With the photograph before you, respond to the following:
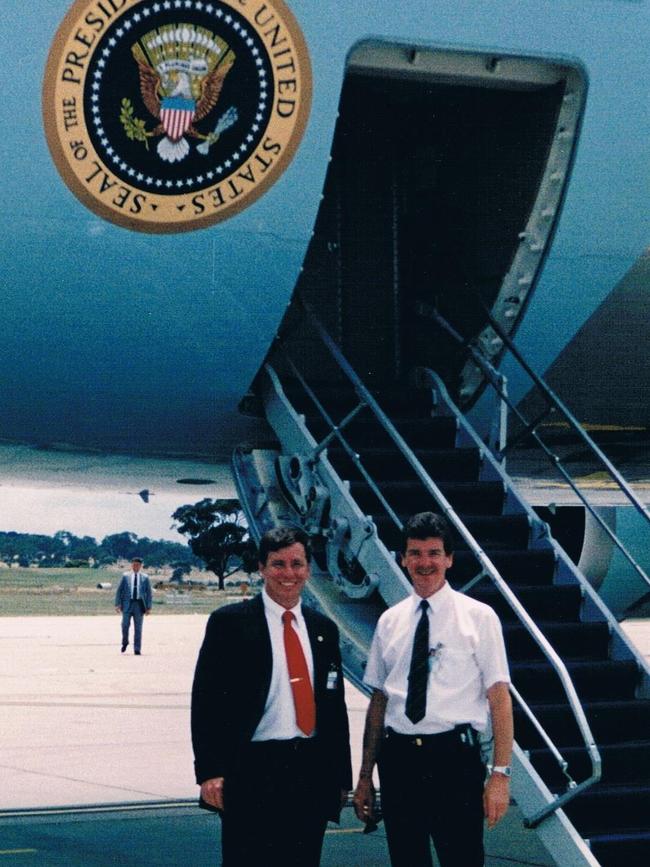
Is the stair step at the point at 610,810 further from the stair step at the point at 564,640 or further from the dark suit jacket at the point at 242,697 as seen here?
the dark suit jacket at the point at 242,697

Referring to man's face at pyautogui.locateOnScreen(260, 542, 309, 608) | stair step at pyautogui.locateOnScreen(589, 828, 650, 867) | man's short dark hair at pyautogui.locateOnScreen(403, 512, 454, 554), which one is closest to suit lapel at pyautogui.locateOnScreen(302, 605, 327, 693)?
man's face at pyautogui.locateOnScreen(260, 542, 309, 608)

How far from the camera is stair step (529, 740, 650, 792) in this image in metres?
8.06

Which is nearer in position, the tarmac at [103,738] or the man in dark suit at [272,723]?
the man in dark suit at [272,723]

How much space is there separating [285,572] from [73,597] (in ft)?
450

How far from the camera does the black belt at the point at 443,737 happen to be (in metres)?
6.23

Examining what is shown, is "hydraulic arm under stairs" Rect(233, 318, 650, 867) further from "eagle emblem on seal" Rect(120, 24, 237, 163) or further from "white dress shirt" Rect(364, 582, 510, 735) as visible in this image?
"eagle emblem on seal" Rect(120, 24, 237, 163)

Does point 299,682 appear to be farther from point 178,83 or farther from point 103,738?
point 103,738

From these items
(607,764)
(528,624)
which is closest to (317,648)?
(528,624)

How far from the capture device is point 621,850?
763 cm

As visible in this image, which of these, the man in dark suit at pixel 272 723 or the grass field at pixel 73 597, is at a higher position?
the man in dark suit at pixel 272 723

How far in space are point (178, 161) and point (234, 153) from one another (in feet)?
0.95

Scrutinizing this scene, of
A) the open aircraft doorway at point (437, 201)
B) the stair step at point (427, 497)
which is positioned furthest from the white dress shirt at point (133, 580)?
the stair step at point (427, 497)

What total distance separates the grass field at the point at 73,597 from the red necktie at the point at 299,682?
7436cm

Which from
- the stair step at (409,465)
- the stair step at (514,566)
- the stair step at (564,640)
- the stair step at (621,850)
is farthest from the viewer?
the stair step at (409,465)
